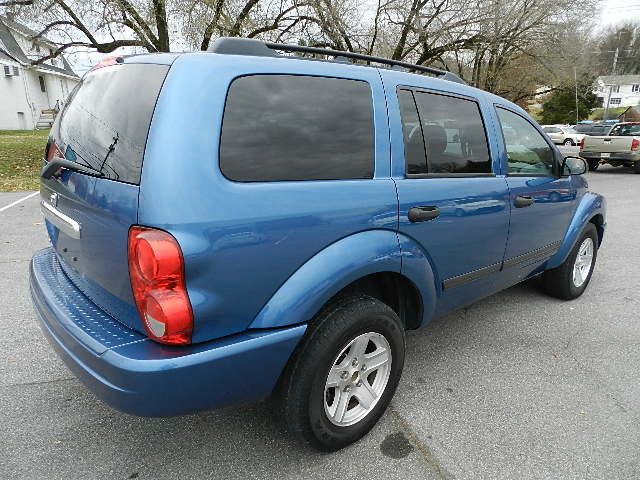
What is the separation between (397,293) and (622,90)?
295 ft

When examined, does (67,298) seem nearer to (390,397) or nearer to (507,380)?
(390,397)

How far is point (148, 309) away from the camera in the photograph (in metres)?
1.70

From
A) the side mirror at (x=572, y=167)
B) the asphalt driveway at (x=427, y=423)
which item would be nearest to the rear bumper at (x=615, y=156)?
the side mirror at (x=572, y=167)

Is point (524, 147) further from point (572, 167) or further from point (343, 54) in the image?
point (343, 54)

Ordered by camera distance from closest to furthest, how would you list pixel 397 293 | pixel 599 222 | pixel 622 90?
pixel 397 293, pixel 599 222, pixel 622 90

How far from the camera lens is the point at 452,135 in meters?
2.71

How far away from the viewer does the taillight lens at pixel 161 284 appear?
5.28ft

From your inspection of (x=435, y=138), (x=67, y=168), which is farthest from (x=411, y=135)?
(x=67, y=168)

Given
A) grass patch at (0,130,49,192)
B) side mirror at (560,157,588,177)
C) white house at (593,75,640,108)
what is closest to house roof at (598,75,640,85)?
white house at (593,75,640,108)

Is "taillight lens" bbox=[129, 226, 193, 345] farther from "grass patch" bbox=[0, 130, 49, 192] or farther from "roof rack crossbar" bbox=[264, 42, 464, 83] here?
"grass patch" bbox=[0, 130, 49, 192]

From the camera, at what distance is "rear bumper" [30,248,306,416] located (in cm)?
165

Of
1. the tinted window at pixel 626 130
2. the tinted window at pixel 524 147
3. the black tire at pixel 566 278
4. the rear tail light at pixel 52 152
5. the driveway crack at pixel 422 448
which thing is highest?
the rear tail light at pixel 52 152

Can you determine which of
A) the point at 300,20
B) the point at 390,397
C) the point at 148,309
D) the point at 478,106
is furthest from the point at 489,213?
the point at 300,20

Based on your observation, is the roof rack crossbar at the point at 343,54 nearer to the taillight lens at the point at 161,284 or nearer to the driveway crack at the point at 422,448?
the taillight lens at the point at 161,284
